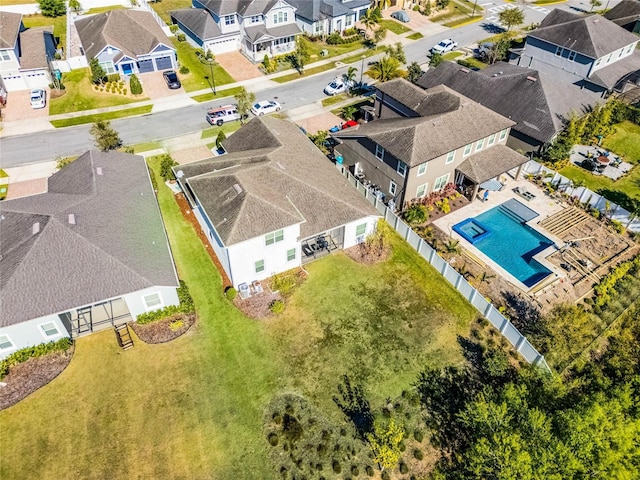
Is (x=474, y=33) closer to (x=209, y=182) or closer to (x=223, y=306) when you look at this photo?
(x=209, y=182)

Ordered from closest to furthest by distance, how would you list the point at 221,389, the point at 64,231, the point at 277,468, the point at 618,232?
the point at 277,468, the point at 221,389, the point at 64,231, the point at 618,232

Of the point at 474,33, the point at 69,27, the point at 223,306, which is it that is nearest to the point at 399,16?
the point at 474,33

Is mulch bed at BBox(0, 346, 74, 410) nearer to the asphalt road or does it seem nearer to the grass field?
the grass field

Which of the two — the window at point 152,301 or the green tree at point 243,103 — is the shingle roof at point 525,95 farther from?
the window at point 152,301

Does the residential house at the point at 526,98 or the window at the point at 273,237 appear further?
the residential house at the point at 526,98

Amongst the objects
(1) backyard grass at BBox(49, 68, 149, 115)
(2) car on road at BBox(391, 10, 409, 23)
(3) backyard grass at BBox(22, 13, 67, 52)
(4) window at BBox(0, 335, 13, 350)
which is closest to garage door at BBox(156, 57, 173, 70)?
(1) backyard grass at BBox(49, 68, 149, 115)

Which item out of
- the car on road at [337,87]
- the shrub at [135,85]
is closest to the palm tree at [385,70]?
the car on road at [337,87]
